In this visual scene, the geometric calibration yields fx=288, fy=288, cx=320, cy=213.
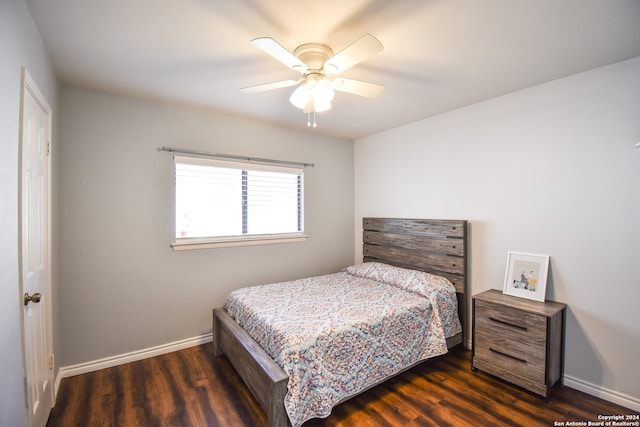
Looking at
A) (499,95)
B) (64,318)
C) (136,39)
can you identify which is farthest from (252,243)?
(499,95)

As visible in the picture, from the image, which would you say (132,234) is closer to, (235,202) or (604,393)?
(235,202)

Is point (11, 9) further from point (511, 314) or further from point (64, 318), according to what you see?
point (511, 314)

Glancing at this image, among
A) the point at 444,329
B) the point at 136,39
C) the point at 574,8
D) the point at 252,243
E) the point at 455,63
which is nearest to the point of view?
the point at 574,8

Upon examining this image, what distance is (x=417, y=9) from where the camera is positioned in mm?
1503

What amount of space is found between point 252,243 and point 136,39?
2128 millimetres

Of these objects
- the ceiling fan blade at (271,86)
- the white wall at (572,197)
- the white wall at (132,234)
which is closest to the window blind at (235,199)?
the white wall at (132,234)

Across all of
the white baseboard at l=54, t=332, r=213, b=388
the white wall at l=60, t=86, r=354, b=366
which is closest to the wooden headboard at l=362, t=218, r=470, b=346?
the white wall at l=60, t=86, r=354, b=366

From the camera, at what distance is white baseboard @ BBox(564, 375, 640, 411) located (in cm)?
200

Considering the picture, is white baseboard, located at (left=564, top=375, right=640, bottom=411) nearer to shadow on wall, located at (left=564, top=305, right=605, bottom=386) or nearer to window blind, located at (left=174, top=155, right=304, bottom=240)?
shadow on wall, located at (left=564, top=305, right=605, bottom=386)

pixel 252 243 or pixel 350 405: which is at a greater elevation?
pixel 252 243

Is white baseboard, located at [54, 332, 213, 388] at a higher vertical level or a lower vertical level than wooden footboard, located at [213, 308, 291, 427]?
lower

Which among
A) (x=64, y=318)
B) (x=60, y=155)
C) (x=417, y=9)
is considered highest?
(x=417, y=9)

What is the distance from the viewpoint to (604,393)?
211cm

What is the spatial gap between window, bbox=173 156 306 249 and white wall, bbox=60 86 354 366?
118mm
